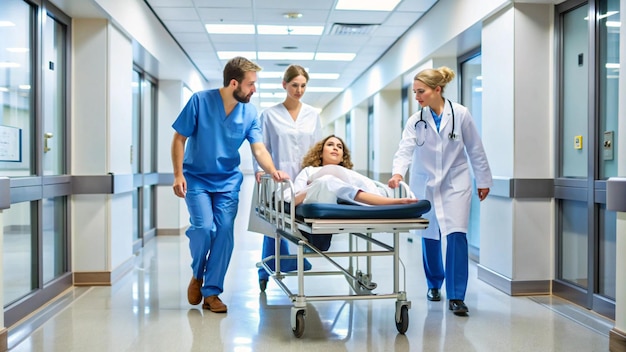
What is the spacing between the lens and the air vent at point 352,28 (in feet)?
23.8

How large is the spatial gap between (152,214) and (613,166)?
610 centimetres

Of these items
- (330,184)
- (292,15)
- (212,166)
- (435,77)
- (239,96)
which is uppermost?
(292,15)

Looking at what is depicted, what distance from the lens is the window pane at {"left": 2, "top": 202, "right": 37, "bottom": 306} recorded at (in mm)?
3598

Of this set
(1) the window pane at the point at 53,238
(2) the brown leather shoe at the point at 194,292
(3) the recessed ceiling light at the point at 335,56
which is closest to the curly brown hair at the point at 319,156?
(2) the brown leather shoe at the point at 194,292

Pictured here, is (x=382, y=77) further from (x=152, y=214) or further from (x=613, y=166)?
(x=613, y=166)

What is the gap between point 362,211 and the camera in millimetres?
2930

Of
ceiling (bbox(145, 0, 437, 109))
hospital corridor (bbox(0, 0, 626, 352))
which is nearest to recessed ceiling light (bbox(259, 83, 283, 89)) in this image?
ceiling (bbox(145, 0, 437, 109))

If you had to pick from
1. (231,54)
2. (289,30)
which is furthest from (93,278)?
(231,54)

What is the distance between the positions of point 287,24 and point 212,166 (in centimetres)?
388

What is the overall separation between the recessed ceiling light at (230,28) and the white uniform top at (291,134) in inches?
130

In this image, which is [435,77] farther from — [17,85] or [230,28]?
[230,28]

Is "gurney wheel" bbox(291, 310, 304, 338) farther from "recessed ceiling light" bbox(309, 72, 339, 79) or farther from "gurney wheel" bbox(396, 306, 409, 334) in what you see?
"recessed ceiling light" bbox(309, 72, 339, 79)

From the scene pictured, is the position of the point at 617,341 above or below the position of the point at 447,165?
below

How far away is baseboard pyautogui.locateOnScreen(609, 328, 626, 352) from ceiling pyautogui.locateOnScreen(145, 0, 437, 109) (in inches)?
165
